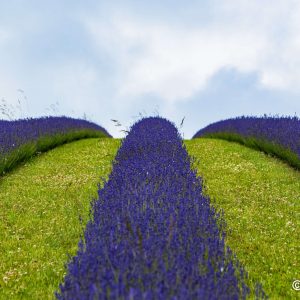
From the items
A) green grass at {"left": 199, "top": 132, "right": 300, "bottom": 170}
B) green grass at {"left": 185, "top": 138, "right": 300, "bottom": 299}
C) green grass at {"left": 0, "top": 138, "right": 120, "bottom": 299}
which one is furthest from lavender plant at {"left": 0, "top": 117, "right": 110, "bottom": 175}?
green grass at {"left": 199, "top": 132, "right": 300, "bottom": 170}

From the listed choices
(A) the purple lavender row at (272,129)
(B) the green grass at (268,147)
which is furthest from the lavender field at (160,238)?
(A) the purple lavender row at (272,129)

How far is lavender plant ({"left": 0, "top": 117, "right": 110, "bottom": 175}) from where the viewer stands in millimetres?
12000

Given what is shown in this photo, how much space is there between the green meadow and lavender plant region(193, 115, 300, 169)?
37 centimetres

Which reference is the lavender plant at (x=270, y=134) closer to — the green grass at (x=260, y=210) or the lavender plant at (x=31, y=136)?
the green grass at (x=260, y=210)

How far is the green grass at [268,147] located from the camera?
1210 cm

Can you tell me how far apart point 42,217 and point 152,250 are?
192 inches

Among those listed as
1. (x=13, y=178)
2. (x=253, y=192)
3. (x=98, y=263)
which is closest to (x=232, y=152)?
(x=253, y=192)

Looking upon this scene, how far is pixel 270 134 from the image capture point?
14.5 meters

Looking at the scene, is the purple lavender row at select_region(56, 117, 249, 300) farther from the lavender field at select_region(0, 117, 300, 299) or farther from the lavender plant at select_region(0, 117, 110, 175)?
the lavender plant at select_region(0, 117, 110, 175)

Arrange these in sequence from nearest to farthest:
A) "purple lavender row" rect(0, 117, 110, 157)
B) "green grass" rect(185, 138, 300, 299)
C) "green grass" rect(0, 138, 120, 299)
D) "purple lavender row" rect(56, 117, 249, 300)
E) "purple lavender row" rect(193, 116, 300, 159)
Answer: "purple lavender row" rect(56, 117, 249, 300), "green grass" rect(0, 138, 120, 299), "green grass" rect(185, 138, 300, 299), "purple lavender row" rect(0, 117, 110, 157), "purple lavender row" rect(193, 116, 300, 159)

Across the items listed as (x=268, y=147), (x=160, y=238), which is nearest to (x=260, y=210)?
(x=160, y=238)

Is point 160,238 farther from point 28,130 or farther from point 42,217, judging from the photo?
point 28,130

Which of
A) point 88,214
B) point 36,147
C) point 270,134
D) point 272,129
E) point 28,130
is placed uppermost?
point 28,130

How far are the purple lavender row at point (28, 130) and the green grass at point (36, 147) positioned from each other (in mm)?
143
